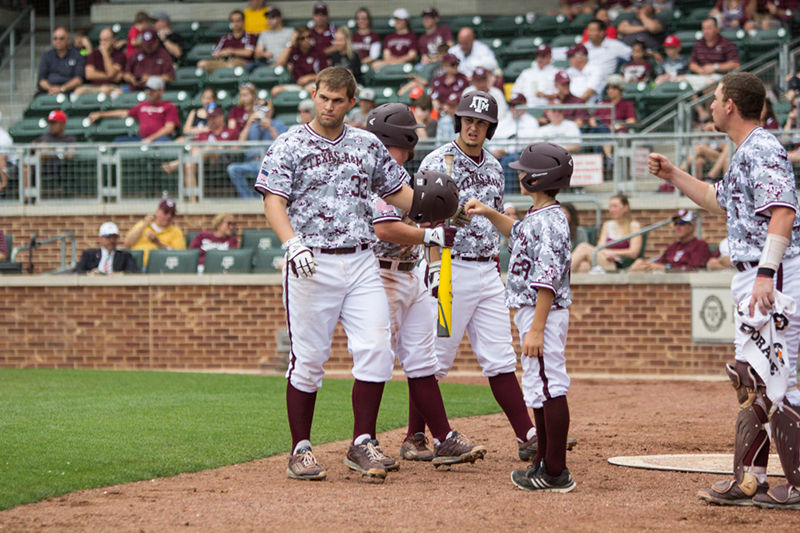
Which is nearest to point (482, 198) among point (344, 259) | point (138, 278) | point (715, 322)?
point (344, 259)

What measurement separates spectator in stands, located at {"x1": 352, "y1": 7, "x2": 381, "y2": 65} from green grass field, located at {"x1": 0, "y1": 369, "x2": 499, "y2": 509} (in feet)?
27.0

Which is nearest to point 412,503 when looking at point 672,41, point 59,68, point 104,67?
point 672,41

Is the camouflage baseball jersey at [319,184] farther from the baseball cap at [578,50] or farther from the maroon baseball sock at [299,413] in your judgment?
the baseball cap at [578,50]

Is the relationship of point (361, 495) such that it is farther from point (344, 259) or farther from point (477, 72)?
point (477, 72)

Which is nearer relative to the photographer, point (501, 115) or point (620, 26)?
point (501, 115)

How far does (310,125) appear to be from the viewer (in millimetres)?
6016

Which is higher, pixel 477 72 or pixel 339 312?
pixel 477 72

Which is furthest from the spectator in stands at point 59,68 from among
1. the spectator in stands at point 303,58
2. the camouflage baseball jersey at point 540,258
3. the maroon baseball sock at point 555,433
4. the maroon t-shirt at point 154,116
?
the maroon baseball sock at point 555,433

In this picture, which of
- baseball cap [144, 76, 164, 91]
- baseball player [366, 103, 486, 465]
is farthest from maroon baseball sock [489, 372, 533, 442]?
baseball cap [144, 76, 164, 91]

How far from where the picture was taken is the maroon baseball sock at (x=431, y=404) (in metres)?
6.41

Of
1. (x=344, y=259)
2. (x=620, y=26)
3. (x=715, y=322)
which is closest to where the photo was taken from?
(x=344, y=259)

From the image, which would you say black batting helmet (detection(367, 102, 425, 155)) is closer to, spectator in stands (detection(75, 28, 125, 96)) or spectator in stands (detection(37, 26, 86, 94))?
spectator in stands (detection(75, 28, 125, 96))

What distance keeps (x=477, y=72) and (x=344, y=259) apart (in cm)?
929

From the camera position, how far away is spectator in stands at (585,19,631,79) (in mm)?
16656
